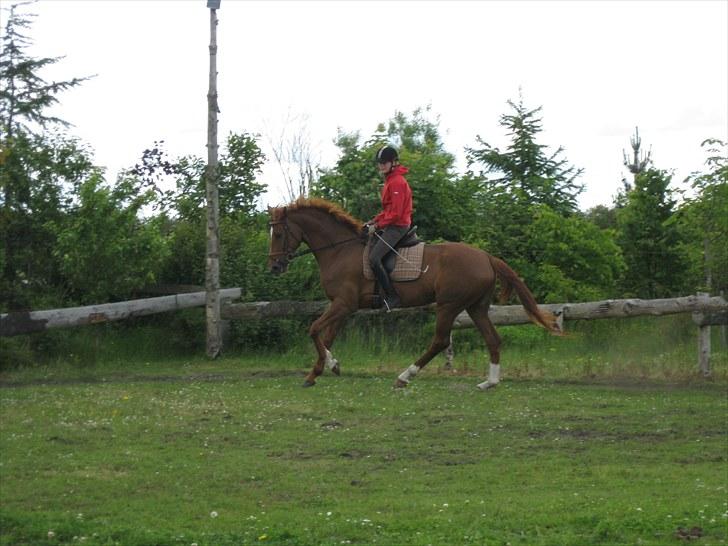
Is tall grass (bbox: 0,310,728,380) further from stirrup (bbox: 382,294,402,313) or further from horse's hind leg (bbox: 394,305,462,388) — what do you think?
stirrup (bbox: 382,294,402,313)

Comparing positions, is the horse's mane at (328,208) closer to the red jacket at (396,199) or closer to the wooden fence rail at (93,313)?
the red jacket at (396,199)

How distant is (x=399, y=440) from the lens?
12.2m

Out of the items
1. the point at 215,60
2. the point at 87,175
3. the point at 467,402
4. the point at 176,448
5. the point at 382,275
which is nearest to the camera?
the point at 176,448

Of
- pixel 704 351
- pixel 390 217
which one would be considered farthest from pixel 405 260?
pixel 704 351

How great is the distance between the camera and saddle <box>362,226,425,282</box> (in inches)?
625

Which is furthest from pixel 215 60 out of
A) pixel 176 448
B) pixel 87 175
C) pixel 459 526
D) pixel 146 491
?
pixel 459 526

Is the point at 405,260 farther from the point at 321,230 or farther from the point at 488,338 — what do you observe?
the point at 488,338

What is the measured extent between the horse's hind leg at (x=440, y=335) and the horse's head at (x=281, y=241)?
2.42 m

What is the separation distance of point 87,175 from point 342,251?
7.45 meters

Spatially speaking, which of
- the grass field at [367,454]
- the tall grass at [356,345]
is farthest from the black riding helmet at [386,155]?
the tall grass at [356,345]

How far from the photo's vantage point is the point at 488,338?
53.1ft

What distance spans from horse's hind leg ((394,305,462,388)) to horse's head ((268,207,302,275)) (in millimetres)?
2416

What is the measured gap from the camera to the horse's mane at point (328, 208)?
1655 centimetres

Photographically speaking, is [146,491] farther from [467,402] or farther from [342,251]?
[342,251]
